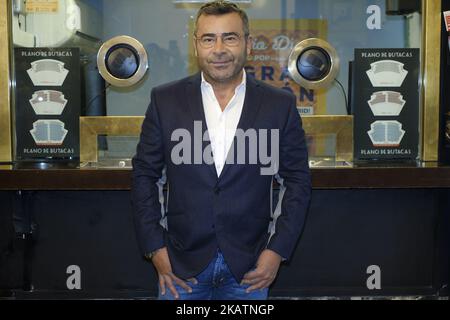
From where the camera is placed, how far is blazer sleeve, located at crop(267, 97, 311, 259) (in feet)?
6.06

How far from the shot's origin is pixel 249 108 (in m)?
1.85

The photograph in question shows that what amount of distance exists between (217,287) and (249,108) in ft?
1.74

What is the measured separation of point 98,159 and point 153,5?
740 millimetres

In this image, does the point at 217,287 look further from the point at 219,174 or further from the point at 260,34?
the point at 260,34

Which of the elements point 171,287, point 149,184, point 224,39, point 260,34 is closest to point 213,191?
point 149,184

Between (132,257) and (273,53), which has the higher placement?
(273,53)

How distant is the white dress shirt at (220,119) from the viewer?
185 centimetres

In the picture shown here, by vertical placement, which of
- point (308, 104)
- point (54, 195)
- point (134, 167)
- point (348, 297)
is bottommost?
point (348, 297)

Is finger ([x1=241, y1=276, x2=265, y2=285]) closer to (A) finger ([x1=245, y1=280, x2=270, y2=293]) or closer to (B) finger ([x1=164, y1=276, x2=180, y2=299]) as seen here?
(A) finger ([x1=245, y1=280, x2=270, y2=293])

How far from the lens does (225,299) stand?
6.15ft

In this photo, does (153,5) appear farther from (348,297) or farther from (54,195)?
(348,297)

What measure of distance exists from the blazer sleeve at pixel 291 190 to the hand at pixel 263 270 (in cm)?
2

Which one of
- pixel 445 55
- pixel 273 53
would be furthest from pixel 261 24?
pixel 445 55

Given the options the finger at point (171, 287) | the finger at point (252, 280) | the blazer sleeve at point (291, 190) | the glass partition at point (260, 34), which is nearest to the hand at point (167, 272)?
the finger at point (171, 287)
